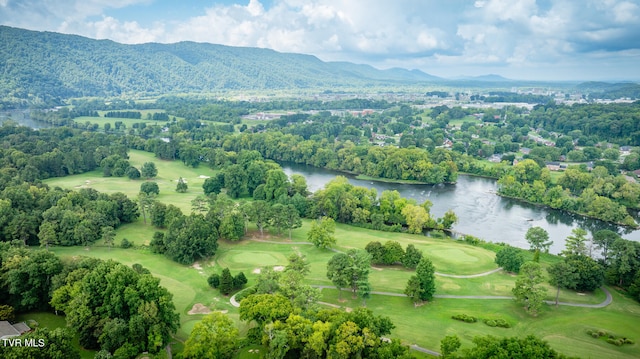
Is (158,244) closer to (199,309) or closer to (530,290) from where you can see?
(199,309)

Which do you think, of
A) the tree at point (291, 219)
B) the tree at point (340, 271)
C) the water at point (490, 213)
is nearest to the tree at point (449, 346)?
the tree at point (340, 271)

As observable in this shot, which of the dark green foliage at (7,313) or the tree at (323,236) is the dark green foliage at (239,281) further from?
the dark green foliage at (7,313)

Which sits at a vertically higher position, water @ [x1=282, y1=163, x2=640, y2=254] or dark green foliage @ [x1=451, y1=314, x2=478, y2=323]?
dark green foliage @ [x1=451, y1=314, x2=478, y2=323]

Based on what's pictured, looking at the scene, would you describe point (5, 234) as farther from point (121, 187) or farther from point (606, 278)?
point (606, 278)

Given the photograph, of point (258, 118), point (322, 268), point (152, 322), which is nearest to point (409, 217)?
point (322, 268)

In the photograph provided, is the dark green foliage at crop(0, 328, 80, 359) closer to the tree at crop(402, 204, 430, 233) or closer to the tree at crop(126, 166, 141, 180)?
the tree at crop(402, 204, 430, 233)

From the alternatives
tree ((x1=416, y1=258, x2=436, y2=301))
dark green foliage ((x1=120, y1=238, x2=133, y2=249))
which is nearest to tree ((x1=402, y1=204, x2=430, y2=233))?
tree ((x1=416, y1=258, x2=436, y2=301))
